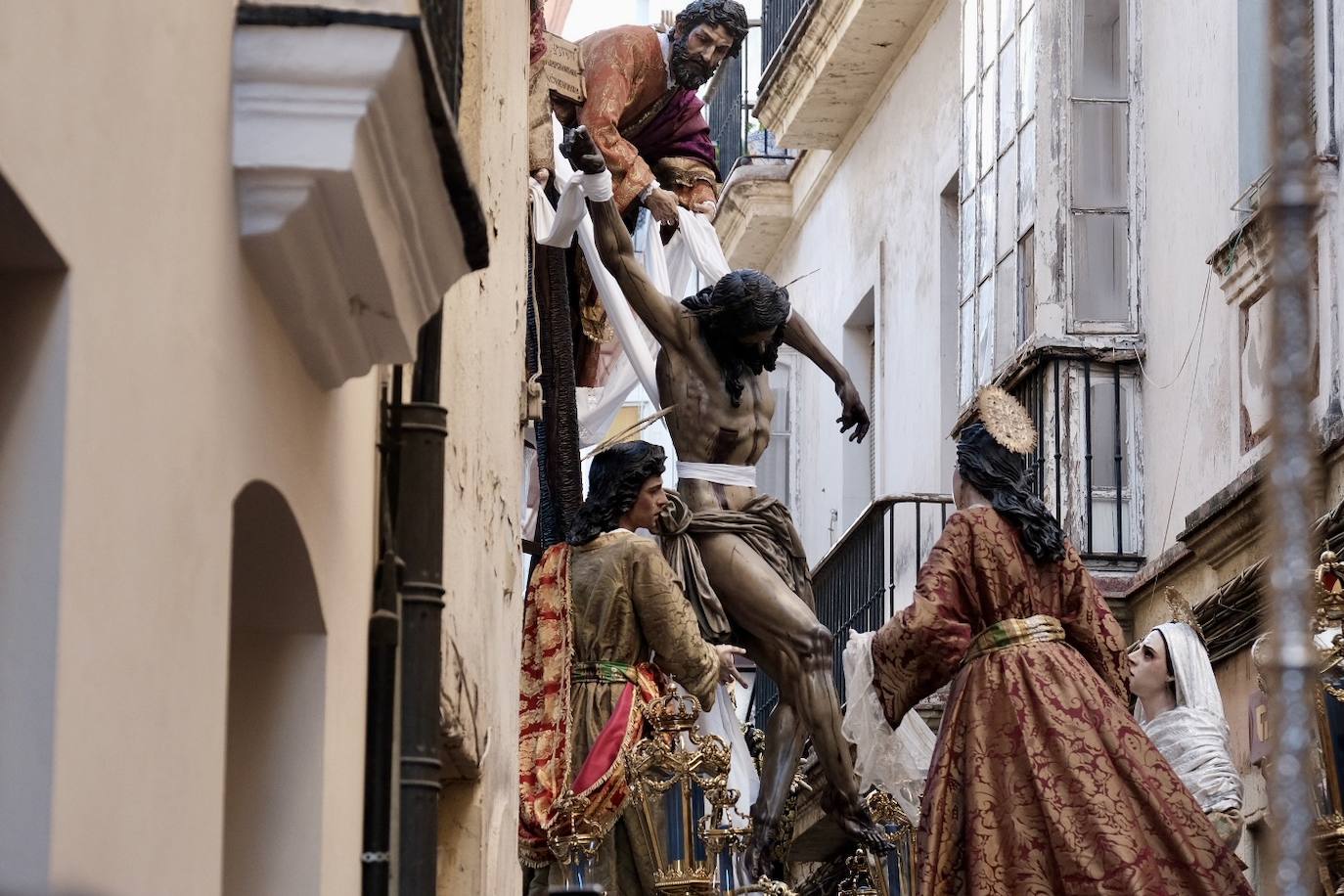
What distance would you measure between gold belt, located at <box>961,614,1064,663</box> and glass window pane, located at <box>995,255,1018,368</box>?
5.56 metres

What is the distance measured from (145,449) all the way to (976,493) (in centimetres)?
524

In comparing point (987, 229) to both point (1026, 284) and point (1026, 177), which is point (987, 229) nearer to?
point (1026, 177)

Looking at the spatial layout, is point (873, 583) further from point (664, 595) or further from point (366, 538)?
point (366, 538)

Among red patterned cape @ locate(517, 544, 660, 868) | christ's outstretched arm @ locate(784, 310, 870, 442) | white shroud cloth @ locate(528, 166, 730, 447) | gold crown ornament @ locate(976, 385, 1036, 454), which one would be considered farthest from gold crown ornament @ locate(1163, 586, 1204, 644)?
white shroud cloth @ locate(528, 166, 730, 447)

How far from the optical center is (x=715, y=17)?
1182cm

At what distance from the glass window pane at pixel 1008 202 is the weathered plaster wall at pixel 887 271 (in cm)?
233

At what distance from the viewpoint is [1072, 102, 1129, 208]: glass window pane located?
13.1 meters

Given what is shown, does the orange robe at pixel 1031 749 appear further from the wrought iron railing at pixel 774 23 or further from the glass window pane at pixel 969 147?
the wrought iron railing at pixel 774 23

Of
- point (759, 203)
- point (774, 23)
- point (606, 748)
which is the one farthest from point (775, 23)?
point (606, 748)

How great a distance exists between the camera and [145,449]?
3336 mm

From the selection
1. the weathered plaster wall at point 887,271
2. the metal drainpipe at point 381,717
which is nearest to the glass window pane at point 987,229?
the weathered plaster wall at point 887,271

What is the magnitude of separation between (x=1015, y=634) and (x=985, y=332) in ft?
20.8

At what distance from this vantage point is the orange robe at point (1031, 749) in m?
7.38

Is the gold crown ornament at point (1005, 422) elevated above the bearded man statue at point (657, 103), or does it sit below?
below
